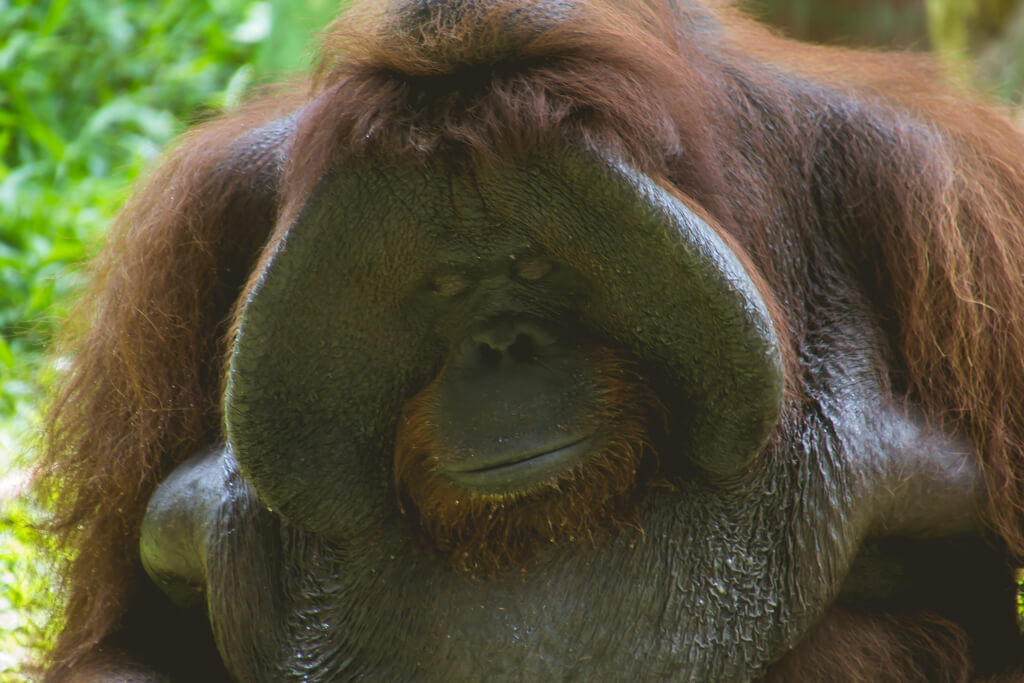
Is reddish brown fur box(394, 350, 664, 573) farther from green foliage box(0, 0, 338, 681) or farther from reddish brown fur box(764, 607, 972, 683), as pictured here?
green foliage box(0, 0, 338, 681)

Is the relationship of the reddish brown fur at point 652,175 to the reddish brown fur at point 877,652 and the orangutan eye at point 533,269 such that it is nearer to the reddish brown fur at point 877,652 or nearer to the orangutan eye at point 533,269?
the reddish brown fur at point 877,652

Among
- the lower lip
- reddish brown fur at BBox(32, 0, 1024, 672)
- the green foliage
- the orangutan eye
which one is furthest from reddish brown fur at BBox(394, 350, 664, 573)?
the green foliage

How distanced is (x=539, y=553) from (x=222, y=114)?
1471 millimetres

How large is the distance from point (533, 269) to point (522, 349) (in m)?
0.14

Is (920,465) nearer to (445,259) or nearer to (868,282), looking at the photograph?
(868,282)

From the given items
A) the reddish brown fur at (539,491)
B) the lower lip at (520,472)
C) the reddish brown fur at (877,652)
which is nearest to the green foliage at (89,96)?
the reddish brown fur at (539,491)

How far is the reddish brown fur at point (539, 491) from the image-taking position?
232 centimetres

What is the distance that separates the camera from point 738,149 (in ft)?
8.20

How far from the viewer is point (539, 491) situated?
2.31 meters

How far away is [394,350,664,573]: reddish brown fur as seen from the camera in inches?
91.5

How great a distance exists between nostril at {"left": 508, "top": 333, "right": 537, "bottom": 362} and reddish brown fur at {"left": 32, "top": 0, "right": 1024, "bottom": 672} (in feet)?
1.11

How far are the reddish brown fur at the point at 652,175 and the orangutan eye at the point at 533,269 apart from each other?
0.24 m

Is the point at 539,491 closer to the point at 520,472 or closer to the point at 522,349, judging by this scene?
the point at 520,472

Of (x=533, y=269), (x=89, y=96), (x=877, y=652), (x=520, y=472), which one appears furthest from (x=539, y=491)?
(x=89, y=96)
